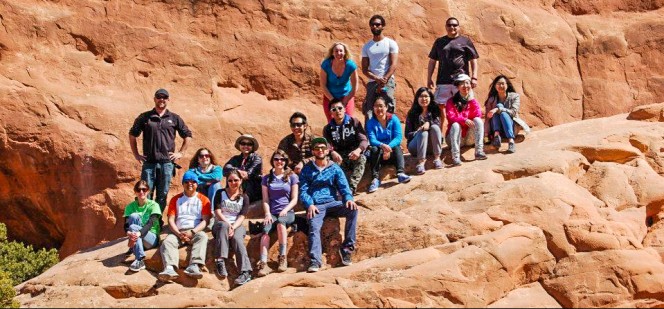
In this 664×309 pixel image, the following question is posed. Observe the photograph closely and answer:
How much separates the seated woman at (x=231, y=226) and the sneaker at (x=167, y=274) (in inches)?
18.7

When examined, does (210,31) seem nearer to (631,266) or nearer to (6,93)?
(6,93)

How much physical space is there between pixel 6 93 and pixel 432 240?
6.56 meters

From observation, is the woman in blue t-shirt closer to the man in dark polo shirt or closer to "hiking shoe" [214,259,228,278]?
the man in dark polo shirt

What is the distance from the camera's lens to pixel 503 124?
12758 mm

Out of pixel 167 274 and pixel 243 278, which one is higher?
pixel 167 274

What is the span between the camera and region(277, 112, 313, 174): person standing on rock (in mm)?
11734

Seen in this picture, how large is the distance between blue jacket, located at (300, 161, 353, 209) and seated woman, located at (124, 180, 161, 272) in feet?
5.45

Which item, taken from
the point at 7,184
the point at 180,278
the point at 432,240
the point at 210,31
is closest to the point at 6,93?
the point at 7,184

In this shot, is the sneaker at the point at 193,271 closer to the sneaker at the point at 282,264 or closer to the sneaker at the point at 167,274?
the sneaker at the point at 167,274

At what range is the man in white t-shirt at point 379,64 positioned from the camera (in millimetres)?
12789

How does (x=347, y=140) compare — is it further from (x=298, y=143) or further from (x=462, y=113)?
(x=462, y=113)

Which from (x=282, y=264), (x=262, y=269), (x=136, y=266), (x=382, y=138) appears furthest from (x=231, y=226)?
(x=382, y=138)

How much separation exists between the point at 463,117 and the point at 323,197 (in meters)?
2.52

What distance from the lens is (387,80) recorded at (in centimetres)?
1280
